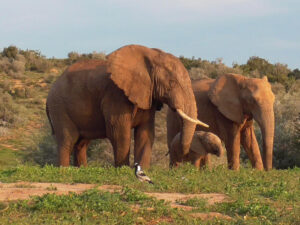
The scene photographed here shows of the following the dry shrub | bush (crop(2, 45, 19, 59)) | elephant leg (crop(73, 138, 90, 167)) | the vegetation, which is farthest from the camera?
bush (crop(2, 45, 19, 59))

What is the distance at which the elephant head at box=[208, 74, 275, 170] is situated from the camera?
47.7 ft

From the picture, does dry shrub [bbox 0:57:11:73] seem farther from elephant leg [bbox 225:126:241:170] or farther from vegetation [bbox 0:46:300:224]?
elephant leg [bbox 225:126:241:170]

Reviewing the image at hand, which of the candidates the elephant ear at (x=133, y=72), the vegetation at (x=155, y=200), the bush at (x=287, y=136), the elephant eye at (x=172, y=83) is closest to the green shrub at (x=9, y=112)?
the vegetation at (x=155, y=200)

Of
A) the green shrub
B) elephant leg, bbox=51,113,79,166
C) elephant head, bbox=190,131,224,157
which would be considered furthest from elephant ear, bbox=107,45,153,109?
the green shrub

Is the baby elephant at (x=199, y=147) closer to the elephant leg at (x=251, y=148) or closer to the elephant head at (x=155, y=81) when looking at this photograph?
the elephant head at (x=155, y=81)

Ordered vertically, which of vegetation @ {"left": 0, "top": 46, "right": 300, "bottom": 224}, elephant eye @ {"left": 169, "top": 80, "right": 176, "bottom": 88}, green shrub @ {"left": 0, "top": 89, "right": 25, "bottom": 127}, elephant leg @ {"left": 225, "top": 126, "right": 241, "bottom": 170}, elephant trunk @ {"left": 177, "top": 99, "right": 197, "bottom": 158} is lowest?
green shrub @ {"left": 0, "top": 89, "right": 25, "bottom": 127}

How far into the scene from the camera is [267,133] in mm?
14461

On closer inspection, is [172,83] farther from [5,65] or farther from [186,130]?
[5,65]

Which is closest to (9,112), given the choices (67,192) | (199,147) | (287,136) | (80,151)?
(287,136)

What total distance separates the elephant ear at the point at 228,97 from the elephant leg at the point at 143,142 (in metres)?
2.74

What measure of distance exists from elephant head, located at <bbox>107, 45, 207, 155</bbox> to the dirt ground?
347 cm

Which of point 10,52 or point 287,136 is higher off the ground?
point 10,52

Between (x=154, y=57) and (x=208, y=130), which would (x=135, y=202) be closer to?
(x=154, y=57)

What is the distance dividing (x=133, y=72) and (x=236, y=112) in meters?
3.27
